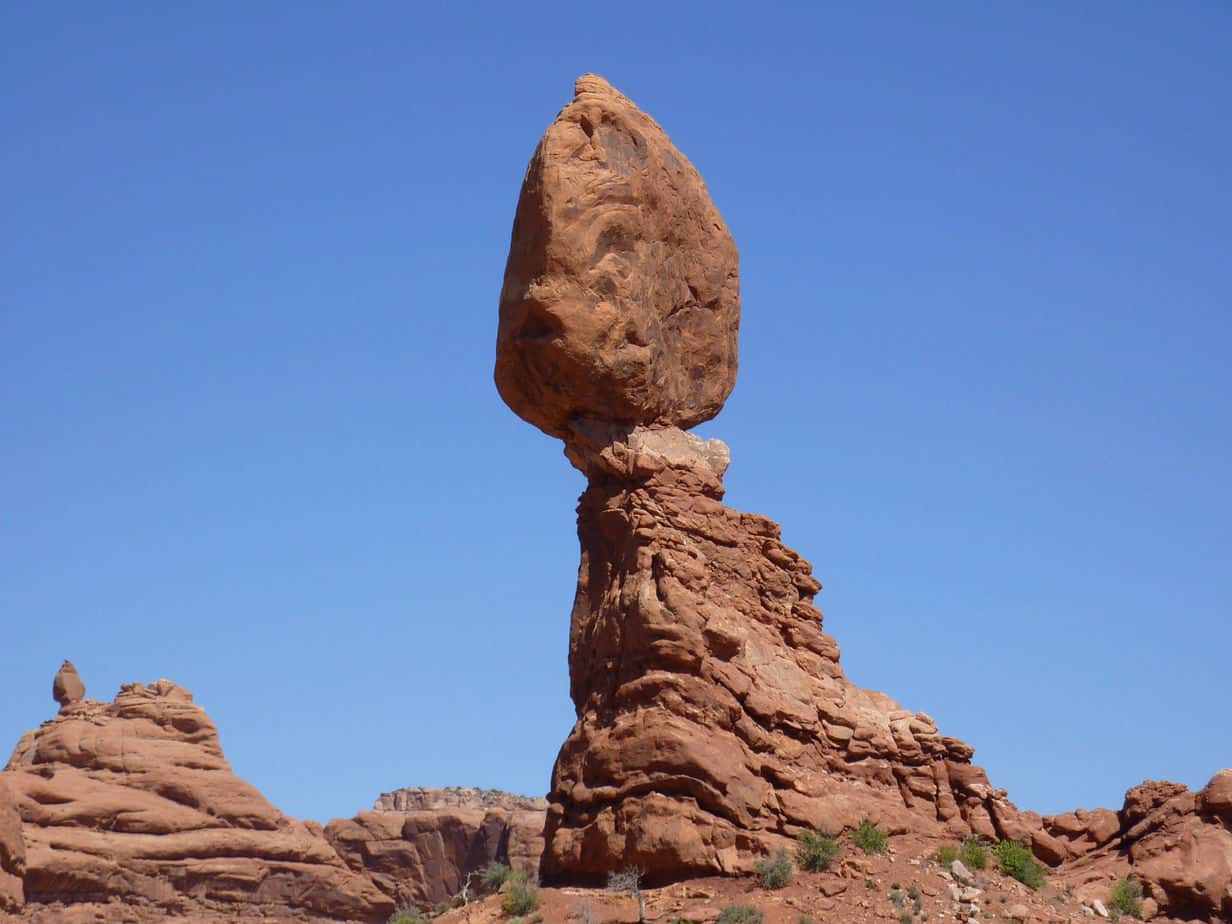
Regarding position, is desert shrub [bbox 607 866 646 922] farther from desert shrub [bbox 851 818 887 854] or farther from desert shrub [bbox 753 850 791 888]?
desert shrub [bbox 851 818 887 854]

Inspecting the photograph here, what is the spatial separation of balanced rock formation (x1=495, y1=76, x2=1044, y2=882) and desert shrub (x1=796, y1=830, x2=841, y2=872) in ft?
0.97

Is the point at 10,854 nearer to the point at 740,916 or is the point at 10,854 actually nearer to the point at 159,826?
the point at 159,826

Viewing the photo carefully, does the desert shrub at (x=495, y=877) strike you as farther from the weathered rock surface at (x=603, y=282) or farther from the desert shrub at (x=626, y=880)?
the weathered rock surface at (x=603, y=282)

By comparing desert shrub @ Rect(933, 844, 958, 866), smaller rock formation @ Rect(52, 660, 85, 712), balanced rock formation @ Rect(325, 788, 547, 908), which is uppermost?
smaller rock formation @ Rect(52, 660, 85, 712)

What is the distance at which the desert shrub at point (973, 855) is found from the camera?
92.2 feet

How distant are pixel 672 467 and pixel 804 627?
3.25 m

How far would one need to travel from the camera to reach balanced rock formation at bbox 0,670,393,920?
5606 centimetres

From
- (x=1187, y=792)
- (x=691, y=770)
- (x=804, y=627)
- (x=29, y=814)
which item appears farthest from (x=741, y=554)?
(x=29, y=814)

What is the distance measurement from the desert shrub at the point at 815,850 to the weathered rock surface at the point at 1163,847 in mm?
4436

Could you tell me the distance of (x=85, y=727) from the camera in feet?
204

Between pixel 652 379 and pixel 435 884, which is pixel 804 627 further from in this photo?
pixel 435 884

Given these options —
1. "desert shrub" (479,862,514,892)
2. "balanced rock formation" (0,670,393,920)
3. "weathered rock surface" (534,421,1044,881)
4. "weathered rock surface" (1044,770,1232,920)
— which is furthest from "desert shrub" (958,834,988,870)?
"balanced rock formation" (0,670,393,920)

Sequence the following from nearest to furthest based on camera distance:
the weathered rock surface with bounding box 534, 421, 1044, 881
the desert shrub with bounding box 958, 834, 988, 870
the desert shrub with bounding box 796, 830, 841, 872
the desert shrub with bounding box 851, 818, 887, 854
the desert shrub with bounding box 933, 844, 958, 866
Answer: the desert shrub with bounding box 796, 830, 841, 872, the weathered rock surface with bounding box 534, 421, 1044, 881, the desert shrub with bounding box 851, 818, 887, 854, the desert shrub with bounding box 933, 844, 958, 866, the desert shrub with bounding box 958, 834, 988, 870

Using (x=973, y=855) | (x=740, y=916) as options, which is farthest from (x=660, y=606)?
(x=973, y=855)
